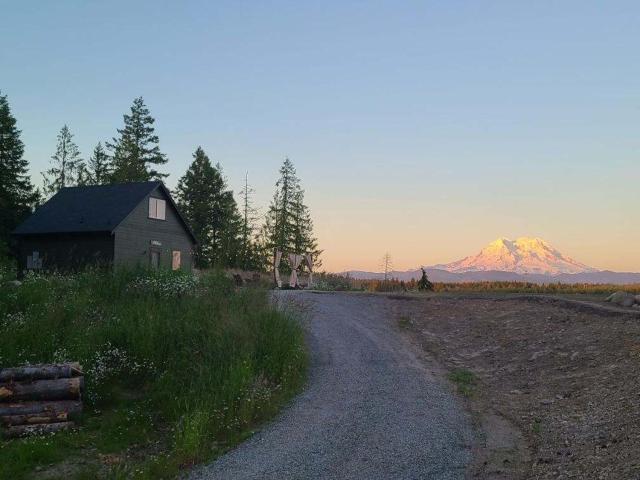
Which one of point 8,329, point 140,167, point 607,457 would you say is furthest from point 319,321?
point 140,167

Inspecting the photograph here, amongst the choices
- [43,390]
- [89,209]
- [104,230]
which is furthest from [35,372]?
[89,209]

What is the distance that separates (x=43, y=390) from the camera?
12461 millimetres

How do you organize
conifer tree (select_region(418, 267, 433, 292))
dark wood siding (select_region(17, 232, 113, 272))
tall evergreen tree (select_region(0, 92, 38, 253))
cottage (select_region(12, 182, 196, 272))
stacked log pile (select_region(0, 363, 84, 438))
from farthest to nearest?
tall evergreen tree (select_region(0, 92, 38, 253)) < cottage (select_region(12, 182, 196, 272)) < dark wood siding (select_region(17, 232, 113, 272)) < conifer tree (select_region(418, 267, 433, 292)) < stacked log pile (select_region(0, 363, 84, 438))

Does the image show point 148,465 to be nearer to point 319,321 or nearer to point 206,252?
point 319,321

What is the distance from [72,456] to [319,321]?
40.4ft

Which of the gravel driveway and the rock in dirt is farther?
the rock in dirt

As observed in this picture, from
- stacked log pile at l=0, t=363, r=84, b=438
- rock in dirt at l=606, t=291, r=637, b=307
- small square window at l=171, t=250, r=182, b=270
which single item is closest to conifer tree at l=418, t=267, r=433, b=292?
rock in dirt at l=606, t=291, r=637, b=307

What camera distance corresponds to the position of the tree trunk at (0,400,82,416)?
473 inches

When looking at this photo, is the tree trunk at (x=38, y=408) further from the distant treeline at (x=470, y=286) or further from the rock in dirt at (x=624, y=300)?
the distant treeline at (x=470, y=286)

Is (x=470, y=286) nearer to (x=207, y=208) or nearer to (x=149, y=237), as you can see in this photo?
(x=149, y=237)

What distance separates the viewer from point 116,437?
37.7ft

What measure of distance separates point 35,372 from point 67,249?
93.6ft

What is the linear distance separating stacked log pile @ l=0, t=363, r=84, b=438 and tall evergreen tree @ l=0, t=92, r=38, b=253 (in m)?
42.3

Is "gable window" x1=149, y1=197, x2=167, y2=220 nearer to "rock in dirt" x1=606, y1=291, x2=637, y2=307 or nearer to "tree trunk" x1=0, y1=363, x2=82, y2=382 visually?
"tree trunk" x1=0, y1=363, x2=82, y2=382
